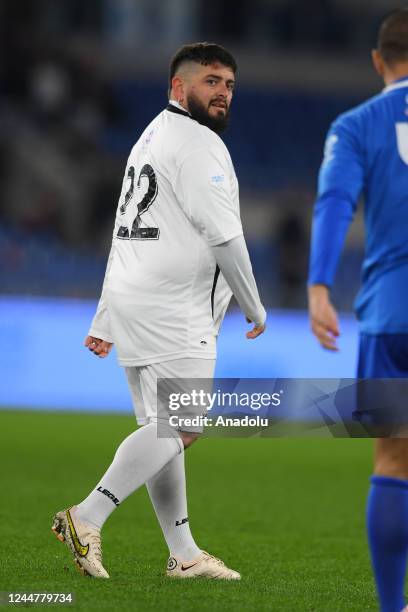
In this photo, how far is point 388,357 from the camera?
3.80m

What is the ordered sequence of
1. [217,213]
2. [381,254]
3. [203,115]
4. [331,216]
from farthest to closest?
[203,115], [217,213], [381,254], [331,216]

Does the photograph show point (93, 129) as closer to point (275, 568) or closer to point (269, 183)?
point (269, 183)

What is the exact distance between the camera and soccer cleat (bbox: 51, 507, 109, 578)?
14.5 feet

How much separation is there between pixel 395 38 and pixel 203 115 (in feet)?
2.75

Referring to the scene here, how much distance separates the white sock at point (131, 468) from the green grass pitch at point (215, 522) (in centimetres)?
24

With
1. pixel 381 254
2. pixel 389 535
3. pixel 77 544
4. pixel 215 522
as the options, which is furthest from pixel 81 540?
pixel 215 522

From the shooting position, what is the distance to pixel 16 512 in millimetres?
6570

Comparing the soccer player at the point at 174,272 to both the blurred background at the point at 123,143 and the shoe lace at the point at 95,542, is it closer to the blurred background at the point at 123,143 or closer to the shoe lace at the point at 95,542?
the shoe lace at the point at 95,542

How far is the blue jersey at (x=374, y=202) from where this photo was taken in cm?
375

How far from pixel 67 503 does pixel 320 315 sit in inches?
145

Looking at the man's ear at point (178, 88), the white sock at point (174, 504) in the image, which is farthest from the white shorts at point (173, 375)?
the man's ear at point (178, 88)

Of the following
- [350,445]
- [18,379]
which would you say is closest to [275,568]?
[350,445]

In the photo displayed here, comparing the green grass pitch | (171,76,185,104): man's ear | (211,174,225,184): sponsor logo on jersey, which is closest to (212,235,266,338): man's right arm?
(211,174,225,184): sponsor logo on jersey

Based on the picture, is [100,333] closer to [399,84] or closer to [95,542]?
[95,542]
